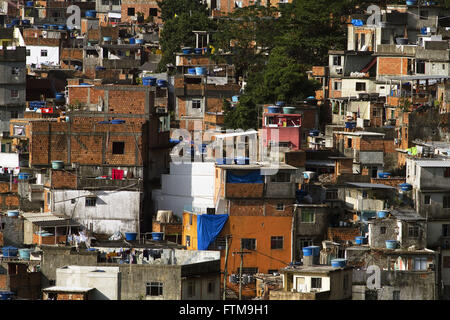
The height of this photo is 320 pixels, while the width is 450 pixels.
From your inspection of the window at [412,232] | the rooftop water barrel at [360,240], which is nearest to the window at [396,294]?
the window at [412,232]

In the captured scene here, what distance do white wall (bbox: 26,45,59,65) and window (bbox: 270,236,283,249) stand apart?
44.7 metres

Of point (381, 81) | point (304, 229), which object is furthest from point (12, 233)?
point (381, 81)

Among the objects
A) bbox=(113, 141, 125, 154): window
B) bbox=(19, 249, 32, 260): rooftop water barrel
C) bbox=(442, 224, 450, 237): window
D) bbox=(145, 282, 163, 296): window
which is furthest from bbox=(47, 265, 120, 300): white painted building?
bbox=(113, 141, 125, 154): window

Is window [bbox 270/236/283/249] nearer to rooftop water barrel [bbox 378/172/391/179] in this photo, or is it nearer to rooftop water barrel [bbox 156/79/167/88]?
rooftop water barrel [bbox 378/172/391/179]

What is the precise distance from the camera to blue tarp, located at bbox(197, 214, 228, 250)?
58.2 metres

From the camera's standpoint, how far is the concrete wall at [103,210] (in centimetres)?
6125

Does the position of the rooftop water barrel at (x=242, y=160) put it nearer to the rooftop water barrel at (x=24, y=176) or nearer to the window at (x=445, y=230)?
the window at (x=445, y=230)

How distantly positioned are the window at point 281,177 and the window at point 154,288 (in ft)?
39.0

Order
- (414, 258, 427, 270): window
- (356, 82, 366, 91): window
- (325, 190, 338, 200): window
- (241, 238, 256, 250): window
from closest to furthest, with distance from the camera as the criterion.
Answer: (414, 258, 427, 270): window
(241, 238, 256, 250): window
(325, 190, 338, 200): window
(356, 82, 366, 91): window

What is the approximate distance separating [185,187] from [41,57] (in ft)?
131

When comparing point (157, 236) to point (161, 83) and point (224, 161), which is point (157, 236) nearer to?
point (224, 161)

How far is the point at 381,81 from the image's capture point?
77625 millimetres

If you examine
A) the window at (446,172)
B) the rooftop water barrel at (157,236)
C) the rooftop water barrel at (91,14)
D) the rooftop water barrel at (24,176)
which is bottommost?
the rooftop water barrel at (157,236)

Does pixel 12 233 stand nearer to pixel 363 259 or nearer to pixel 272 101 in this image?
pixel 363 259
